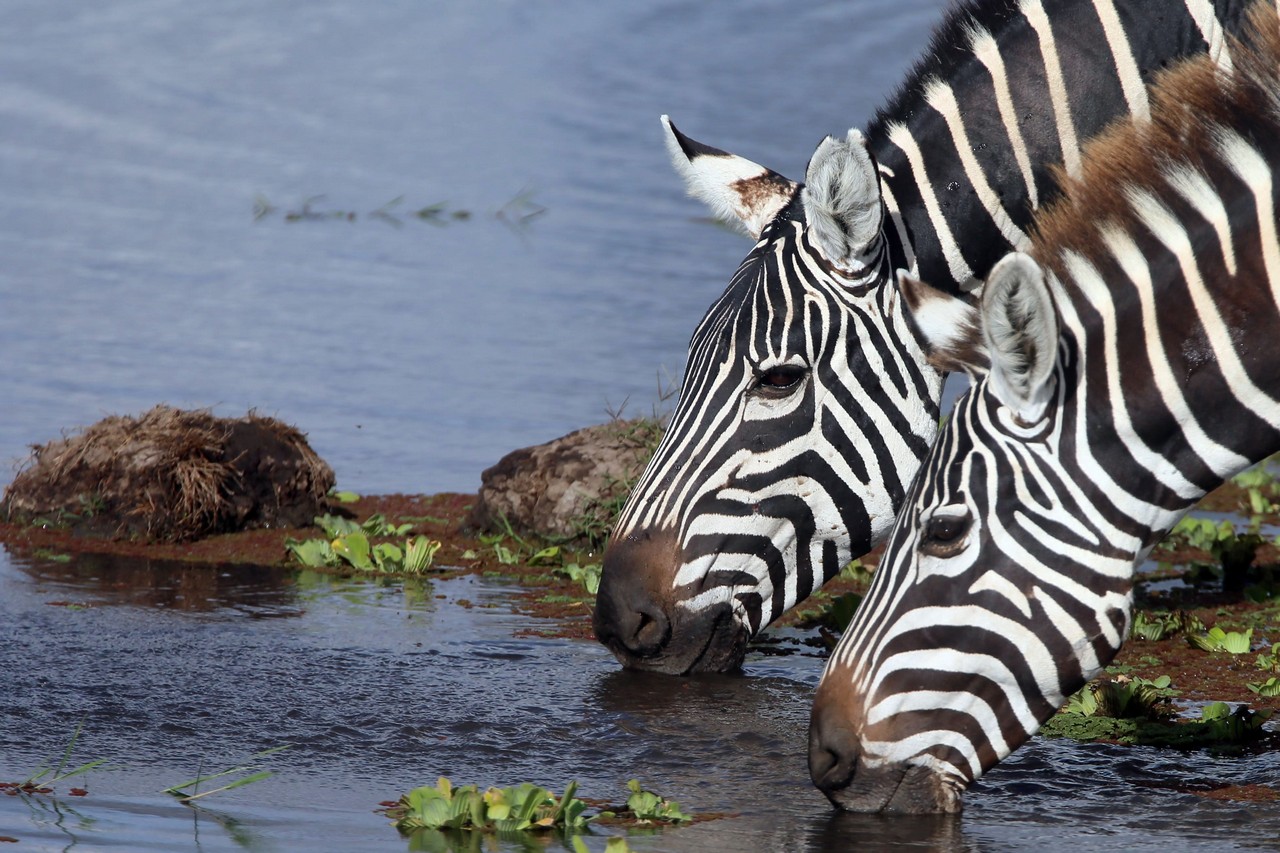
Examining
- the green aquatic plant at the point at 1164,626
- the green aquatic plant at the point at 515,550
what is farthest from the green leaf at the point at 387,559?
the green aquatic plant at the point at 1164,626

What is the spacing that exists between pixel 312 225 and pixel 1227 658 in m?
A: 12.8

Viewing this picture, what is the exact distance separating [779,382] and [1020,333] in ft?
5.87

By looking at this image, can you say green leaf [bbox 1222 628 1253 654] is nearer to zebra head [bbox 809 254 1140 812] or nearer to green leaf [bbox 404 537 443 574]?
zebra head [bbox 809 254 1140 812]

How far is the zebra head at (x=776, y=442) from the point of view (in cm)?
609

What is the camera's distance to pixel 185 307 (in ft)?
47.3

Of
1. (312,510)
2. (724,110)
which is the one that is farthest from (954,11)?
(724,110)

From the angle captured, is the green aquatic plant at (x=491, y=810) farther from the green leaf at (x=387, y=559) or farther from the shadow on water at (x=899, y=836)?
the green leaf at (x=387, y=559)

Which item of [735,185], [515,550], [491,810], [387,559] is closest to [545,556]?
[515,550]

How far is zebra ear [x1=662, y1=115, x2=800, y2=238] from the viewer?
22.4 ft

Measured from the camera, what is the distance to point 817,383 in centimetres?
614

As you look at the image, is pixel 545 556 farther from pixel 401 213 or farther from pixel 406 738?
pixel 401 213

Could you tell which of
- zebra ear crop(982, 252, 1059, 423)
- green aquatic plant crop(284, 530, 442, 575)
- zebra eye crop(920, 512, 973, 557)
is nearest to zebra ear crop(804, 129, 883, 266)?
zebra ear crop(982, 252, 1059, 423)

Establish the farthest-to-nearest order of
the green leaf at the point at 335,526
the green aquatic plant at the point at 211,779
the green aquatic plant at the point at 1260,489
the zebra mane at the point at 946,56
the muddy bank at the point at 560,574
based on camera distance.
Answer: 1. the green aquatic plant at the point at 1260,489
2. the green leaf at the point at 335,526
3. the muddy bank at the point at 560,574
4. the zebra mane at the point at 946,56
5. the green aquatic plant at the point at 211,779

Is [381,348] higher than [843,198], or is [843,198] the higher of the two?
[843,198]
